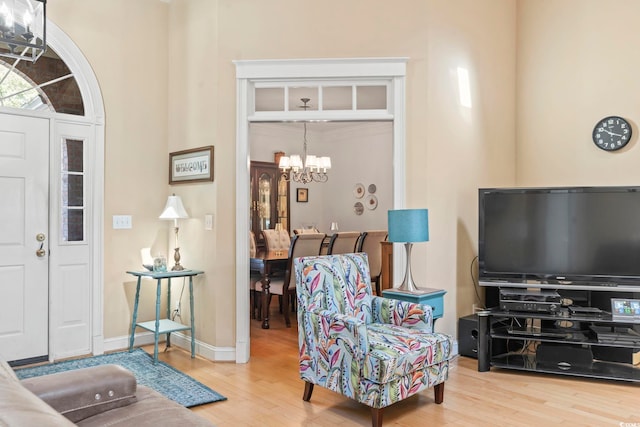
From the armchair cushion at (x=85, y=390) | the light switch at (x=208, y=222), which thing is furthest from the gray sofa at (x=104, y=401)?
the light switch at (x=208, y=222)

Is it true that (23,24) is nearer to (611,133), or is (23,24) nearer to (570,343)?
(570,343)

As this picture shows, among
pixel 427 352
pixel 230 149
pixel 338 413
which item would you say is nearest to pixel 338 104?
pixel 230 149

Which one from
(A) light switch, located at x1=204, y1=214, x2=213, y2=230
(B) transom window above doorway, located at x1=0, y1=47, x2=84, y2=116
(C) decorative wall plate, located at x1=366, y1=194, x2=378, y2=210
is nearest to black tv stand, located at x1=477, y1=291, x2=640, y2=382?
(A) light switch, located at x1=204, y1=214, x2=213, y2=230

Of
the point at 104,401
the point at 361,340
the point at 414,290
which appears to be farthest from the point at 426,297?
the point at 104,401

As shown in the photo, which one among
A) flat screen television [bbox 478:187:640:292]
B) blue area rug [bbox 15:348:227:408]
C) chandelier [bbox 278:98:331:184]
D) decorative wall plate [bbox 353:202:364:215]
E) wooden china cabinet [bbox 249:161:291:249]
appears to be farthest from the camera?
decorative wall plate [bbox 353:202:364:215]

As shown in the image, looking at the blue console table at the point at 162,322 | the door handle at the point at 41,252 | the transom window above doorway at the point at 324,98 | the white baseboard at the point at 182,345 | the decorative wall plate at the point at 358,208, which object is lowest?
the white baseboard at the point at 182,345

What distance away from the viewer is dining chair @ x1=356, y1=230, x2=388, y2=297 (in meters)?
5.86

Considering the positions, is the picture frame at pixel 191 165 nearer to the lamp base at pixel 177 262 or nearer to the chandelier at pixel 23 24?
the lamp base at pixel 177 262

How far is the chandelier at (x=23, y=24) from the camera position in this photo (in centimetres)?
195

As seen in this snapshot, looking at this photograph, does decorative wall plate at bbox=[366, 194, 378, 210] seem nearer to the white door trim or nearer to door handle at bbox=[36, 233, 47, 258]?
the white door trim

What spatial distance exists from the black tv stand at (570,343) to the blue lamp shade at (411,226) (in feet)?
2.79

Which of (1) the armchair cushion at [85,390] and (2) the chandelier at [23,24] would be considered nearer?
(1) the armchair cushion at [85,390]

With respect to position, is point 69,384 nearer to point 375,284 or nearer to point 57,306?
point 57,306

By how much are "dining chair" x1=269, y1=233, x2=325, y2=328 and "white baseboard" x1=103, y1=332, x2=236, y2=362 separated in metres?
1.16
